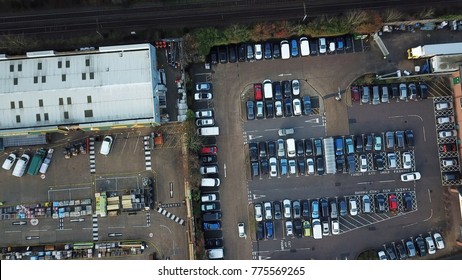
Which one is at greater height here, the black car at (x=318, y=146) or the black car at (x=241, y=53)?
the black car at (x=241, y=53)

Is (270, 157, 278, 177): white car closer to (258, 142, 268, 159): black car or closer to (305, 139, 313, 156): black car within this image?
(258, 142, 268, 159): black car

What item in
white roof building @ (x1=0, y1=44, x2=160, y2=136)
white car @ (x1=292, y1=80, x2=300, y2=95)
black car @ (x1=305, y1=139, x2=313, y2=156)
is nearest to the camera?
white roof building @ (x1=0, y1=44, x2=160, y2=136)

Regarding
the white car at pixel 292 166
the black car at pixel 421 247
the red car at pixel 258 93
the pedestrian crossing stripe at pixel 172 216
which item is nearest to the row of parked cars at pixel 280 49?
the red car at pixel 258 93

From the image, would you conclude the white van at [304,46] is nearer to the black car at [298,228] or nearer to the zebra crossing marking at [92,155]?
the black car at [298,228]

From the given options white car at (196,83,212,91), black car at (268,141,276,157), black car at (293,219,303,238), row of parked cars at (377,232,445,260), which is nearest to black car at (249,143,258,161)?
black car at (268,141,276,157)

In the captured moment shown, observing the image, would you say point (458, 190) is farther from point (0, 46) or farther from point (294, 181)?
point (0, 46)

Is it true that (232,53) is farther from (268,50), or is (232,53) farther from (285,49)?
(285,49)

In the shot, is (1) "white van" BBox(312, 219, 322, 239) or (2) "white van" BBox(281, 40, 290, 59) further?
(2) "white van" BBox(281, 40, 290, 59)

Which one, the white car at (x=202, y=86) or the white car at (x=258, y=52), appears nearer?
the white car at (x=258, y=52)
